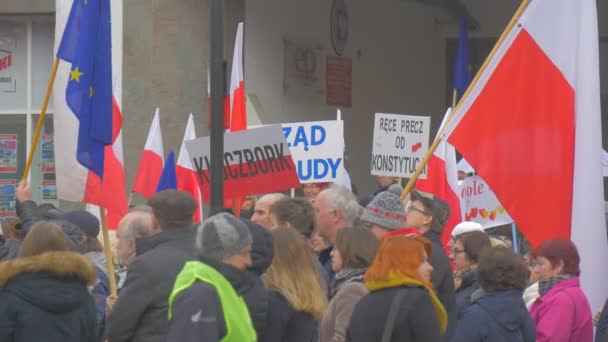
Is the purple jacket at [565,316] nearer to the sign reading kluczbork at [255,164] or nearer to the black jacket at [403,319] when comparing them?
the black jacket at [403,319]

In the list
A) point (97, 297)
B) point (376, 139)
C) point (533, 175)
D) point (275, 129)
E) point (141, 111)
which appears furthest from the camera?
point (141, 111)

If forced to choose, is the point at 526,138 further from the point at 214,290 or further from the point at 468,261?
the point at 214,290

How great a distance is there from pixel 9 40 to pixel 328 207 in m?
10.5

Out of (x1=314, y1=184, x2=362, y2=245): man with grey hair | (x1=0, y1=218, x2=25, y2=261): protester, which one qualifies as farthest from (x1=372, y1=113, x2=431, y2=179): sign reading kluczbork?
(x1=0, y1=218, x2=25, y2=261): protester

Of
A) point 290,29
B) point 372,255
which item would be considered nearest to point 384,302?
point 372,255

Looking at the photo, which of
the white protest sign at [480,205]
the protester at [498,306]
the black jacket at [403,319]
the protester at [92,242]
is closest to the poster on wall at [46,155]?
the white protest sign at [480,205]

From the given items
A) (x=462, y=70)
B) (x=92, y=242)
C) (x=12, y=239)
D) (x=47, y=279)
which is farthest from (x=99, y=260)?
(x=462, y=70)

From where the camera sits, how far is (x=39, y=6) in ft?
57.0

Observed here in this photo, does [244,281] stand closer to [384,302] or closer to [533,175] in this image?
[384,302]

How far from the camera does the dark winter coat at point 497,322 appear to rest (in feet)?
23.2

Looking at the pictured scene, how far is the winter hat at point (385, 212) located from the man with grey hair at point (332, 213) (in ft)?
2.22

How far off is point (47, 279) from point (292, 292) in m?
1.17

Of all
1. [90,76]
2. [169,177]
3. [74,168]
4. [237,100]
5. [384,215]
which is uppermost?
[90,76]

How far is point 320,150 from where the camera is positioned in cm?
1189
